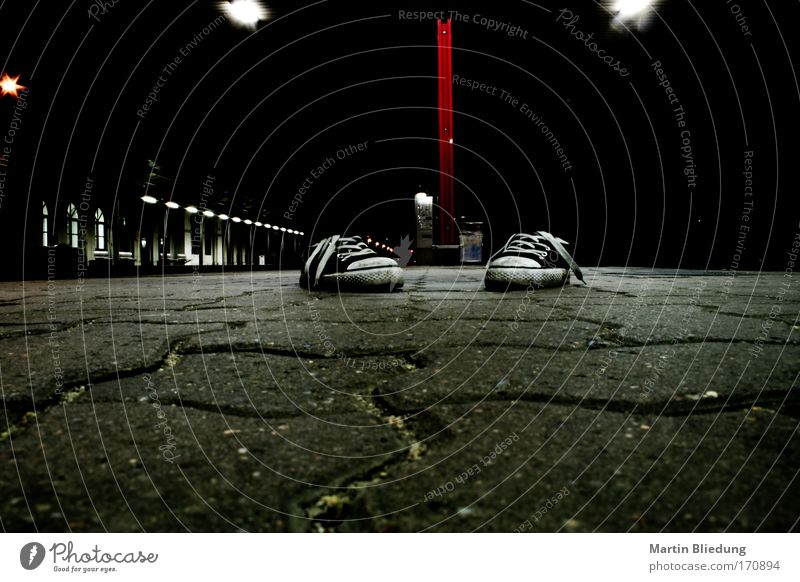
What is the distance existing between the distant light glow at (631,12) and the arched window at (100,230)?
50.7 feet

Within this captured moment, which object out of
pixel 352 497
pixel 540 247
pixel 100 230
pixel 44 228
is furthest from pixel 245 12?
pixel 100 230

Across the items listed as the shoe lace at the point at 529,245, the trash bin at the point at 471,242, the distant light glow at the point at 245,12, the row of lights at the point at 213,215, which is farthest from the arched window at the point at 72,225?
the shoe lace at the point at 529,245

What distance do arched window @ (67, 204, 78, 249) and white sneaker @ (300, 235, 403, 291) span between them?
1365cm

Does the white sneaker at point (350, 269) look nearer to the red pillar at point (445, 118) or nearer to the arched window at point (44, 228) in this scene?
the red pillar at point (445, 118)

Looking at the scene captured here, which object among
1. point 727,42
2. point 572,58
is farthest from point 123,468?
point 572,58

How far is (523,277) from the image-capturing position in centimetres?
309

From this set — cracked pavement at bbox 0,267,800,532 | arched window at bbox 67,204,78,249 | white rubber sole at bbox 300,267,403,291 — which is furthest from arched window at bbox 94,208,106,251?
cracked pavement at bbox 0,267,800,532

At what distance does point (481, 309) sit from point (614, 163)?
8.28 meters

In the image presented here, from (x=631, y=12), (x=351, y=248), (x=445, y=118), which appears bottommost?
(x=351, y=248)

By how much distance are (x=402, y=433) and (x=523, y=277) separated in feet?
8.41

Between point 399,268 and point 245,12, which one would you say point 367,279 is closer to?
point 399,268

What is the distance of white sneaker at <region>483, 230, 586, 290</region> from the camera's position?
309 cm

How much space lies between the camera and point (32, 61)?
8641mm

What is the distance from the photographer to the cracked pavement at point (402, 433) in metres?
0.48
